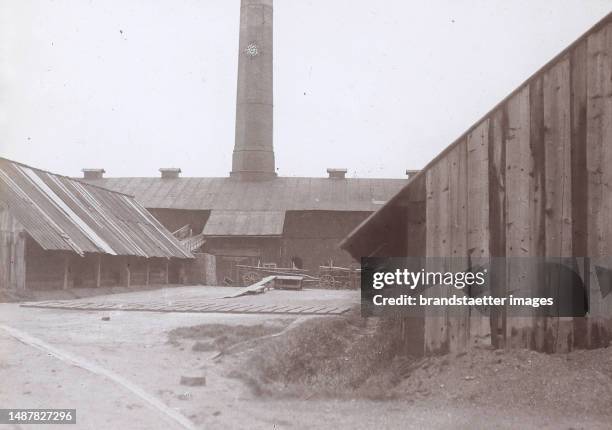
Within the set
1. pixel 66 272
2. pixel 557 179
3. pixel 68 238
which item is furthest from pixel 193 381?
pixel 66 272

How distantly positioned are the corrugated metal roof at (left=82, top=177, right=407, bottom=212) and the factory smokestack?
1471 mm

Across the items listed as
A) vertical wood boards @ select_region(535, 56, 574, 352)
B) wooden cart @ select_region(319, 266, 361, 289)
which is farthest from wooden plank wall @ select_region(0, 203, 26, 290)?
wooden cart @ select_region(319, 266, 361, 289)

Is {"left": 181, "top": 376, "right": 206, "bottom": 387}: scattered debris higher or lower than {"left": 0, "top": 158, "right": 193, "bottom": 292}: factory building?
lower

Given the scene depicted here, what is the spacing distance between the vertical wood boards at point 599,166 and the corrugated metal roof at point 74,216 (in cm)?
1634

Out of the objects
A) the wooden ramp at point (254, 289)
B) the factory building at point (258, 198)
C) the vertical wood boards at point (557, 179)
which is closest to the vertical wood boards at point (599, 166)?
the vertical wood boards at point (557, 179)

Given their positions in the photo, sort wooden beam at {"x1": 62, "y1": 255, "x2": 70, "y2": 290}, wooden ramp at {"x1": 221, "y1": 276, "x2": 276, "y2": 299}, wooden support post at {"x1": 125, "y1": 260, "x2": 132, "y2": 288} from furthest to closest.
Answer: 1. wooden support post at {"x1": 125, "y1": 260, "x2": 132, "y2": 288}
2. wooden ramp at {"x1": 221, "y1": 276, "x2": 276, "y2": 299}
3. wooden beam at {"x1": 62, "y1": 255, "x2": 70, "y2": 290}

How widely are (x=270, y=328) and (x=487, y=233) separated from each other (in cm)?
484

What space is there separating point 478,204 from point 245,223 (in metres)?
34.3

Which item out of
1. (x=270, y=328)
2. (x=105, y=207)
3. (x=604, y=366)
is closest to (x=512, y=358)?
(x=604, y=366)

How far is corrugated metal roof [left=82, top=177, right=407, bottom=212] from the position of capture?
145ft

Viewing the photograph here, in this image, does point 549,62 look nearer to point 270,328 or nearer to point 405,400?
point 405,400

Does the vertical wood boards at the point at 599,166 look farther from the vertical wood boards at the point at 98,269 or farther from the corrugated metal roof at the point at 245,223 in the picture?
the corrugated metal roof at the point at 245,223

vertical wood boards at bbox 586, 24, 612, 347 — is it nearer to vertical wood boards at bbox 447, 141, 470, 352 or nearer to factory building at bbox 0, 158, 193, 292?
vertical wood boards at bbox 447, 141, 470, 352

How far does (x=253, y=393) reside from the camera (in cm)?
786
